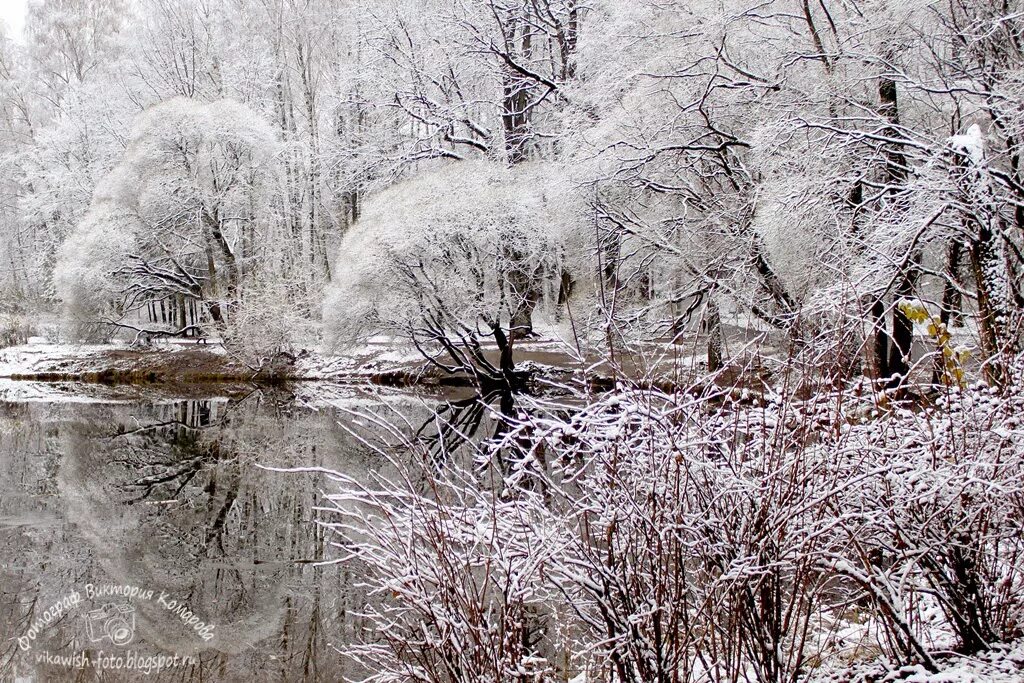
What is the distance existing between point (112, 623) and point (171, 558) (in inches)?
61.4

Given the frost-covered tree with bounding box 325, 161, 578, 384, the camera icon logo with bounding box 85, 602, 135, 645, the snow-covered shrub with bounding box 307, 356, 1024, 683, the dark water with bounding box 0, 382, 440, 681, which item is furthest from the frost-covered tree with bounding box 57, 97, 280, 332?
the snow-covered shrub with bounding box 307, 356, 1024, 683

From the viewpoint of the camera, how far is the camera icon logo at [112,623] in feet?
20.6

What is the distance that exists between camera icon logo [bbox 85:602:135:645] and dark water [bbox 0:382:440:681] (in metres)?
0.02

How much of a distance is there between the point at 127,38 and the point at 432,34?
13.9 m

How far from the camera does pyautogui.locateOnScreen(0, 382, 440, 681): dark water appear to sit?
5.95m

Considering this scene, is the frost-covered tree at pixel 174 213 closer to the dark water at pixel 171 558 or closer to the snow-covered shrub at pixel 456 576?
the dark water at pixel 171 558

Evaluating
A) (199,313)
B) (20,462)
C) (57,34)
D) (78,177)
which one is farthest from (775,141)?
(57,34)

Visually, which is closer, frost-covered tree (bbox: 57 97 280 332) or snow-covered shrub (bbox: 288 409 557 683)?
snow-covered shrub (bbox: 288 409 557 683)

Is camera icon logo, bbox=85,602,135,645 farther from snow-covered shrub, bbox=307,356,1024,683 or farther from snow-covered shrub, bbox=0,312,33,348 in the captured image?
snow-covered shrub, bbox=0,312,33,348

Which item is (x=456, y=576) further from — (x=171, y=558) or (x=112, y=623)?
(x=171, y=558)

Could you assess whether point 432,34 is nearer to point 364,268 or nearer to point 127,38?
point 364,268

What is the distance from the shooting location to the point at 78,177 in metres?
28.6

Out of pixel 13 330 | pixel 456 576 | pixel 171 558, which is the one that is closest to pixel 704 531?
pixel 456 576

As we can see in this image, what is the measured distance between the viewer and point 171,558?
8.10 metres
